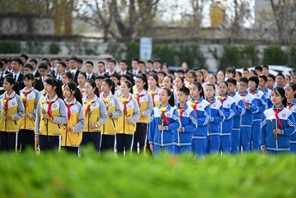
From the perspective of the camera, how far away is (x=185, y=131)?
486 inches

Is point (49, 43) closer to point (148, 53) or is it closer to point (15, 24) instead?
point (15, 24)

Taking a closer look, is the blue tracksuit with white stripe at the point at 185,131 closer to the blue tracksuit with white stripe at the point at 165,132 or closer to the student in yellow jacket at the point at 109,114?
the blue tracksuit with white stripe at the point at 165,132

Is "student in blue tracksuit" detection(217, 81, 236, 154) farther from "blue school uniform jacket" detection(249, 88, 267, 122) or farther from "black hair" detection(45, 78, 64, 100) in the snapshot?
"black hair" detection(45, 78, 64, 100)

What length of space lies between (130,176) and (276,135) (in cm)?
711

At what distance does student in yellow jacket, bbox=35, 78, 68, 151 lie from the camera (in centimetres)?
1209

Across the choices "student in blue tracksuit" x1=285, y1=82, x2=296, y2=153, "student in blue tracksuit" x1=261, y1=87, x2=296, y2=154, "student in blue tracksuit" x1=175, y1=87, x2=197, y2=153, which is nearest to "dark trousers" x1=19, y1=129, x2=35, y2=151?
"student in blue tracksuit" x1=175, y1=87, x2=197, y2=153

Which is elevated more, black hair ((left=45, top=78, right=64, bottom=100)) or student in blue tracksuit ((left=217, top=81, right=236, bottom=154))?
black hair ((left=45, top=78, right=64, bottom=100))

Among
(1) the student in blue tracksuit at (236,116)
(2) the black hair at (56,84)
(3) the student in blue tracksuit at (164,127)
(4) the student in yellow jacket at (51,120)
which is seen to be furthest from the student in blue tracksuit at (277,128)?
(2) the black hair at (56,84)

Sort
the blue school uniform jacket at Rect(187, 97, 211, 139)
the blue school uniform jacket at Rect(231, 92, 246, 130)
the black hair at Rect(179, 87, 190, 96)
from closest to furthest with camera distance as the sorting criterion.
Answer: the black hair at Rect(179, 87, 190, 96)
the blue school uniform jacket at Rect(187, 97, 211, 139)
the blue school uniform jacket at Rect(231, 92, 246, 130)

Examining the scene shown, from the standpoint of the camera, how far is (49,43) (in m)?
37.2

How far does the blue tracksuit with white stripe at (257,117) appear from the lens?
649 inches

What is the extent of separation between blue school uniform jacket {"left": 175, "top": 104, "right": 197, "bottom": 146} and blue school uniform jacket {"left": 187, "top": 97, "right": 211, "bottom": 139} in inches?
17.9

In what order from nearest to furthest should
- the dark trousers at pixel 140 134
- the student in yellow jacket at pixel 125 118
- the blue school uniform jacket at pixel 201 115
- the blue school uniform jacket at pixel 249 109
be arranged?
the blue school uniform jacket at pixel 201 115, the student in yellow jacket at pixel 125 118, the dark trousers at pixel 140 134, the blue school uniform jacket at pixel 249 109

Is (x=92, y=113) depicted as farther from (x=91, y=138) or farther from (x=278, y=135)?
(x=278, y=135)
